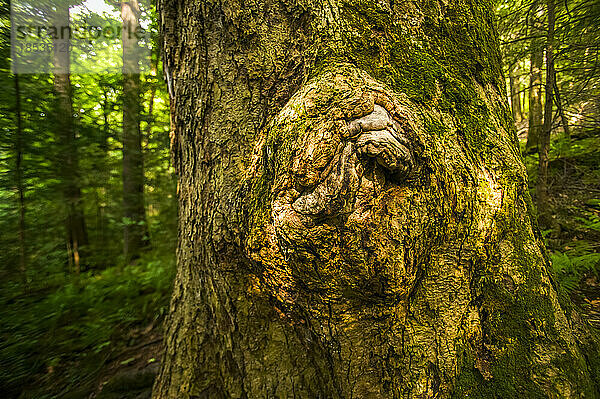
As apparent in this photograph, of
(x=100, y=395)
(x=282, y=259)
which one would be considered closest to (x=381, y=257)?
(x=282, y=259)

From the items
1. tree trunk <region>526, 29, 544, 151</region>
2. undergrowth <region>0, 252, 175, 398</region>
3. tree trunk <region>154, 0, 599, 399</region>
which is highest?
tree trunk <region>526, 29, 544, 151</region>

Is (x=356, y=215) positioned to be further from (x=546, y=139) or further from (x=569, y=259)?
(x=546, y=139)

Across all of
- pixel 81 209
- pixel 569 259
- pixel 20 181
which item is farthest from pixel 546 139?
pixel 81 209

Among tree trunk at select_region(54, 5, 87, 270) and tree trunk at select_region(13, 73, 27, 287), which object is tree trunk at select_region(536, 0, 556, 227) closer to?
tree trunk at select_region(13, 73, 27, 287)

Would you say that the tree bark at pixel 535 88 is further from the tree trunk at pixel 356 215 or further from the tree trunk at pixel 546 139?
the tree trunk at pixel 356 215

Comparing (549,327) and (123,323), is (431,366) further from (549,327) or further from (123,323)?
(123,323)

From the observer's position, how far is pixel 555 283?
1462mm

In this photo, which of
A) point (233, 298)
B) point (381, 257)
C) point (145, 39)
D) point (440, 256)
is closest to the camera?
point (381, 257)

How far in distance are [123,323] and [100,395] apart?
1.21 meters

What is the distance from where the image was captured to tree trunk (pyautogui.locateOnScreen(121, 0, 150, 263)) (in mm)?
5512

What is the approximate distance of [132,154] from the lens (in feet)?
18.9

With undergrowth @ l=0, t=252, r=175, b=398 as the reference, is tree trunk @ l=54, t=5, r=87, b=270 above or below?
above

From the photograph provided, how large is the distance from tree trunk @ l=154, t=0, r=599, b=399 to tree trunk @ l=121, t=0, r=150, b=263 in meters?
4.82

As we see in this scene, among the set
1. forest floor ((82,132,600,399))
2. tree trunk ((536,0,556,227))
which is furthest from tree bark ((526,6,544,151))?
forest floor ((82,132,600,399))
